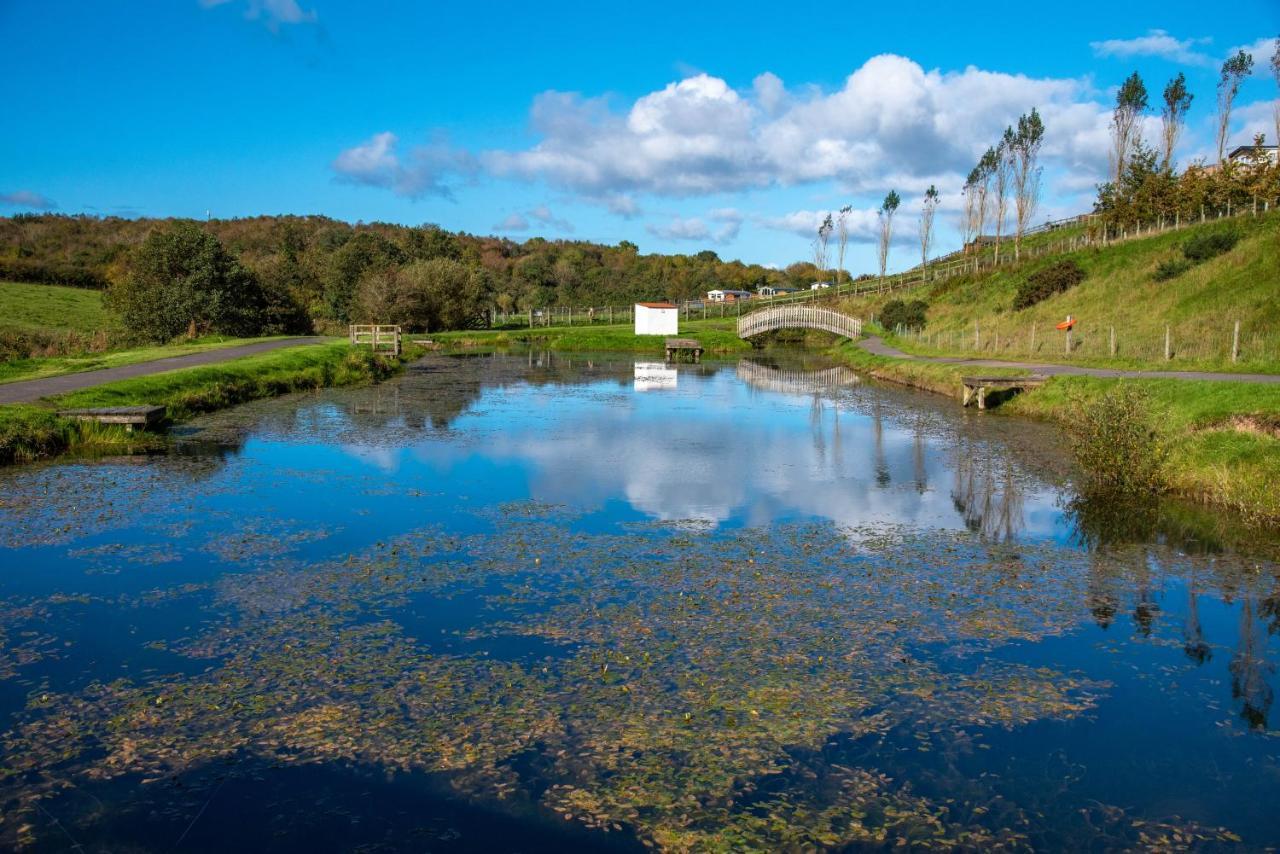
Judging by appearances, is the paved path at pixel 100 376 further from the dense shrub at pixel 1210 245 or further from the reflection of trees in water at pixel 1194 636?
the dense shrub at pixel 1210 245

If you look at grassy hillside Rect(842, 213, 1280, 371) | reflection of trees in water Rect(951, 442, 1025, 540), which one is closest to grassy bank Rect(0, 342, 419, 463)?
reflection of trees in water Rect(951, 442, 1025, 540)

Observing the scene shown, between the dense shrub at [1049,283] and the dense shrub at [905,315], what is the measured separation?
23.4ft

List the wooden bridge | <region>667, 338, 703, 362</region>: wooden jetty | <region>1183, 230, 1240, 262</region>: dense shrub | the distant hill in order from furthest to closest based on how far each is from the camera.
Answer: the distant hill < the wooden bridge < <region>667, 338, 703, 362</region>: wooden jetty < <region>1183, 230, 1240, 262</region>: dense shrub

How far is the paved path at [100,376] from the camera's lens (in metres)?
19.6

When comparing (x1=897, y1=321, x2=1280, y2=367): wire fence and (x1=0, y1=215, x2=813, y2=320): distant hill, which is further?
(x1=0, y1=215, x2=813, y2=320): distant hill

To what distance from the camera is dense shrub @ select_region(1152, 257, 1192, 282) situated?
1568 inches

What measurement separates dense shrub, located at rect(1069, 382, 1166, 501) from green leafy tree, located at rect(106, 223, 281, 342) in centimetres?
4196

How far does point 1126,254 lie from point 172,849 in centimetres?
5407

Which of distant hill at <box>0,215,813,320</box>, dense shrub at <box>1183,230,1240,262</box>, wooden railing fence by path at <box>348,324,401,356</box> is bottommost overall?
wooden railing fence by path at <box>348,324,401,356</box>

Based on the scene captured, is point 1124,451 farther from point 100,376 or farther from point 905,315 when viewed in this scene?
point 905,315

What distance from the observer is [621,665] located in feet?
24.4

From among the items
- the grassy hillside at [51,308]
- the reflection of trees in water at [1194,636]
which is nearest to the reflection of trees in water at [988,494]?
the reflection of trees in water at [1194,636]

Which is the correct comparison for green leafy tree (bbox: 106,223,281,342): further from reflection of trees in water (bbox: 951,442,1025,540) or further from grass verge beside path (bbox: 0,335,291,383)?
reflection of trees in water (bbox: 951,442,1025,540)

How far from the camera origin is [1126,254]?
48938 millimetres
